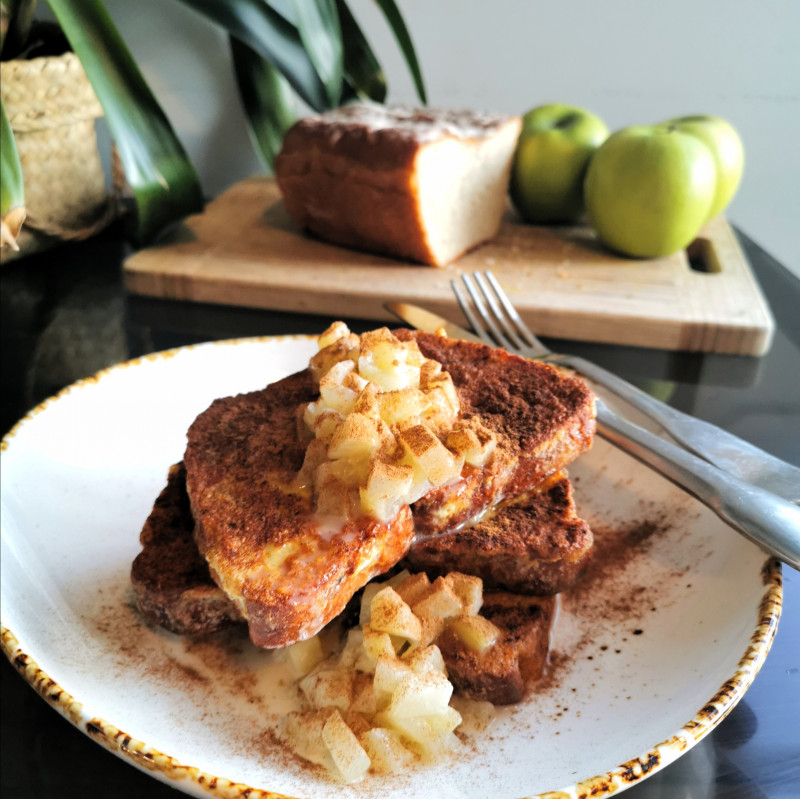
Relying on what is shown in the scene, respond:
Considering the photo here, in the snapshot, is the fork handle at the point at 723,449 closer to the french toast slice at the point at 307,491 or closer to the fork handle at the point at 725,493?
the fork handle at the point at 725,493

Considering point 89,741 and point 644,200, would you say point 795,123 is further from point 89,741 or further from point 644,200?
point 89,741

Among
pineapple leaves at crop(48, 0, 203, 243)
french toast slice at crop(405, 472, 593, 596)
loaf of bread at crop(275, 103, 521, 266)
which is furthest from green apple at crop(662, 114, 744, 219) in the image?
french toast slice at crop(405, 472, 593, 596)

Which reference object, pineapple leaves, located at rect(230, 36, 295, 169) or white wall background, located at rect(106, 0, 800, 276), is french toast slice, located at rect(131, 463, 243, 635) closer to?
pineapple leaves, located at rect(230, 36, 295, 169)

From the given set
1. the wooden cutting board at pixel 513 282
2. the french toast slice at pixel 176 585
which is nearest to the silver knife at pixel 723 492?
the french toast slice at pixel 176 585

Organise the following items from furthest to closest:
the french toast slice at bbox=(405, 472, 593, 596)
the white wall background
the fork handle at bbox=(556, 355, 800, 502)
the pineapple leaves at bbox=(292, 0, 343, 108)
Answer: the white wall background, the pineapple leaves at bbox=(292, 0, 343, 108), the fork handle at bbox=(556, 355, 800, 502), the french toast slice at bbox=(405, 472, 593, 596)

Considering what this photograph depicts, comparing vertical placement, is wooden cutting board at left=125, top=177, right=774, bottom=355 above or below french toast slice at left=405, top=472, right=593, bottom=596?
below

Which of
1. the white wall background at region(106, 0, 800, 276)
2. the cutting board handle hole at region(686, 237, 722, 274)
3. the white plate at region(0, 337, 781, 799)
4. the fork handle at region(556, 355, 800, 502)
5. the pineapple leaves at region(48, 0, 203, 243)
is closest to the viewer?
the white plate at region(0, 337, 781, 799)

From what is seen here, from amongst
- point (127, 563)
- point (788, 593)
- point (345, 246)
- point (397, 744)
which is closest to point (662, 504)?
point (788, 593)
